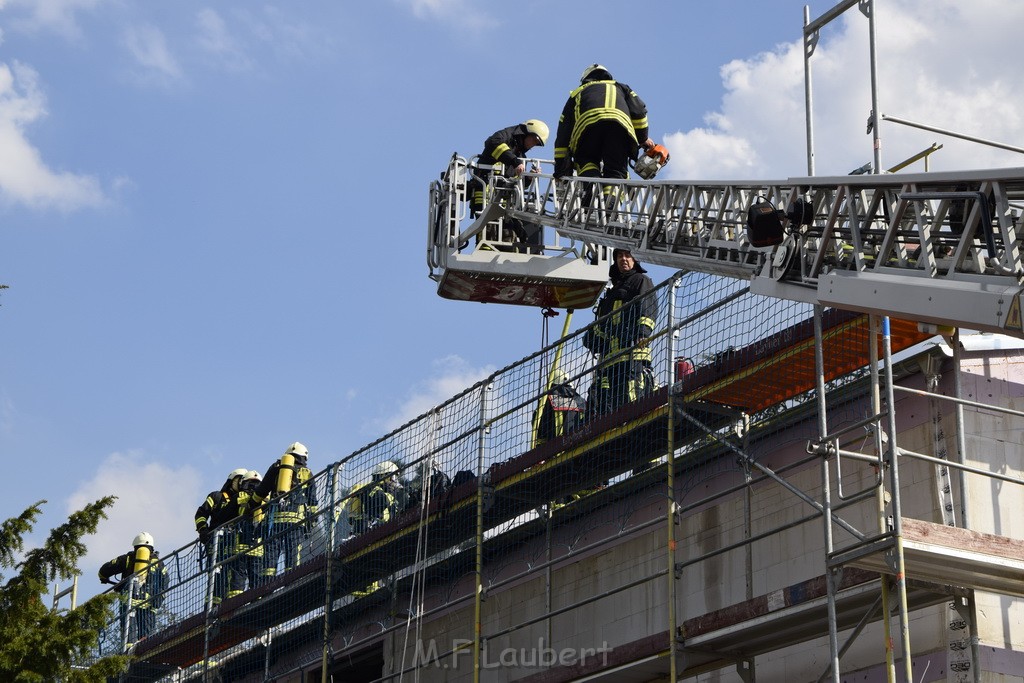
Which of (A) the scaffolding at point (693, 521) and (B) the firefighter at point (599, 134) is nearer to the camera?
(A) the scaffolding at point (693, 521)

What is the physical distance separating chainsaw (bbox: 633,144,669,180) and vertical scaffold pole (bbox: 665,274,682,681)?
223 cm

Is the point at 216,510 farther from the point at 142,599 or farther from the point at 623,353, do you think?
the point at 623,353

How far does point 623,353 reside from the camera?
12633mm

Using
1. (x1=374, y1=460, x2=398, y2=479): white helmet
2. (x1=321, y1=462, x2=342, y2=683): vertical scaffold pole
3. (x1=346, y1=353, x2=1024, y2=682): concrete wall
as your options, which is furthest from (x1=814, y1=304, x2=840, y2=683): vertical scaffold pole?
(x1=321, y1=462, x2=342, y2=683): vertical scaffold pole

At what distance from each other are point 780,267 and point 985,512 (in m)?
2.33

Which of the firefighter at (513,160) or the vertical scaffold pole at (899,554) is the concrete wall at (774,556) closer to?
the vertical scaffold pole at (899,554)

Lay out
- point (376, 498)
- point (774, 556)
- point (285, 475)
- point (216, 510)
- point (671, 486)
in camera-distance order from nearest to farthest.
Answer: point (774, 556)
point (671, 486)
point (376, 498)
point (285, 475)
point (216, 510)

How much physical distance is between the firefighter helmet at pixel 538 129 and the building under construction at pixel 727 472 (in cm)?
76

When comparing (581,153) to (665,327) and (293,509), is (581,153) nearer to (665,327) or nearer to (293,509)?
(665,327)

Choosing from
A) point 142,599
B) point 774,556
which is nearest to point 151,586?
point 142,599

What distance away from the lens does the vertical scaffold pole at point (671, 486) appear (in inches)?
435

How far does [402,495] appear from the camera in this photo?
603 inches

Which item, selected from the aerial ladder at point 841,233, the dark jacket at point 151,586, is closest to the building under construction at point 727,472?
the aerial ladder at point 841,233

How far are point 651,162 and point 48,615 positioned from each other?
7.15 meters
